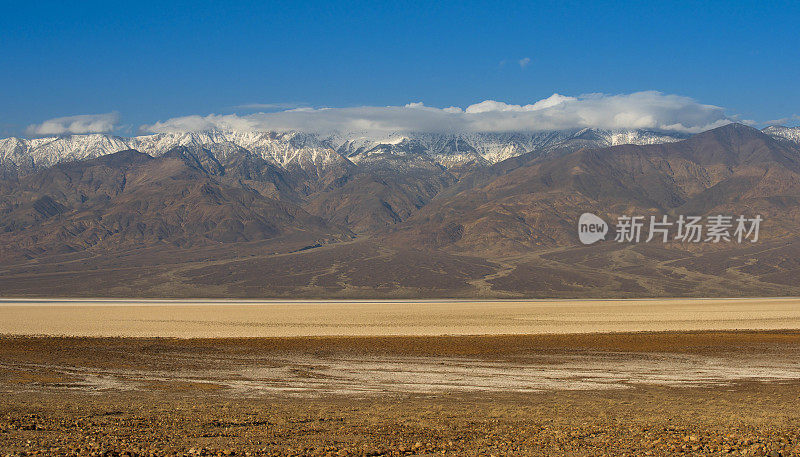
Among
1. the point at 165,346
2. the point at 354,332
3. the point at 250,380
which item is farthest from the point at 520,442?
the point at 354,332

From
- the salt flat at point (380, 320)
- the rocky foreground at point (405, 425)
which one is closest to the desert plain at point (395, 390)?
the rocky foreground at point (405, 425)

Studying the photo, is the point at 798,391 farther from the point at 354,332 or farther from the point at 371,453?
the point at 354,332

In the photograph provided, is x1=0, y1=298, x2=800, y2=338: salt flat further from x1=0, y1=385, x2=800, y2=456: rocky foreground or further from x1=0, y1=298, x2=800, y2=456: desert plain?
x1=0, y1=385, x2=800, y2=456: rocky foreground

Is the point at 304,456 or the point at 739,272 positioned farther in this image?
the point at 739,272

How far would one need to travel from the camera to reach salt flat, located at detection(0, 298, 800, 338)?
2069 inches

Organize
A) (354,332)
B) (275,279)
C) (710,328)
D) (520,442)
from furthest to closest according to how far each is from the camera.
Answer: (275,279), (710,328), (354,332), (520,442)

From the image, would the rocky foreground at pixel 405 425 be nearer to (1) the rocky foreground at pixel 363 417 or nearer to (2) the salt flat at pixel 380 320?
(1) the rocky foreground at pixel 363 417

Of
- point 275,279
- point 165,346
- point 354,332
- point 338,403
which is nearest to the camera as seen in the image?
point 338,403

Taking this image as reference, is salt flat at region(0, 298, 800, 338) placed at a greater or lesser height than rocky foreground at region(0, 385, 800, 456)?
lesser

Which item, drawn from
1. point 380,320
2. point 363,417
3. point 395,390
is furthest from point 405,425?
point 380,320

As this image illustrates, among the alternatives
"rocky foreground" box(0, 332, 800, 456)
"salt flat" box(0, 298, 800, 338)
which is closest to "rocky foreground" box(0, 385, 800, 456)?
"rocky foreground" box(0, 332, 800, 456)

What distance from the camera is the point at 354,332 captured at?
5197cm

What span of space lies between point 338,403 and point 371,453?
7185 millimetres

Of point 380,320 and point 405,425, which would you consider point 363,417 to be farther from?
point 380,320
